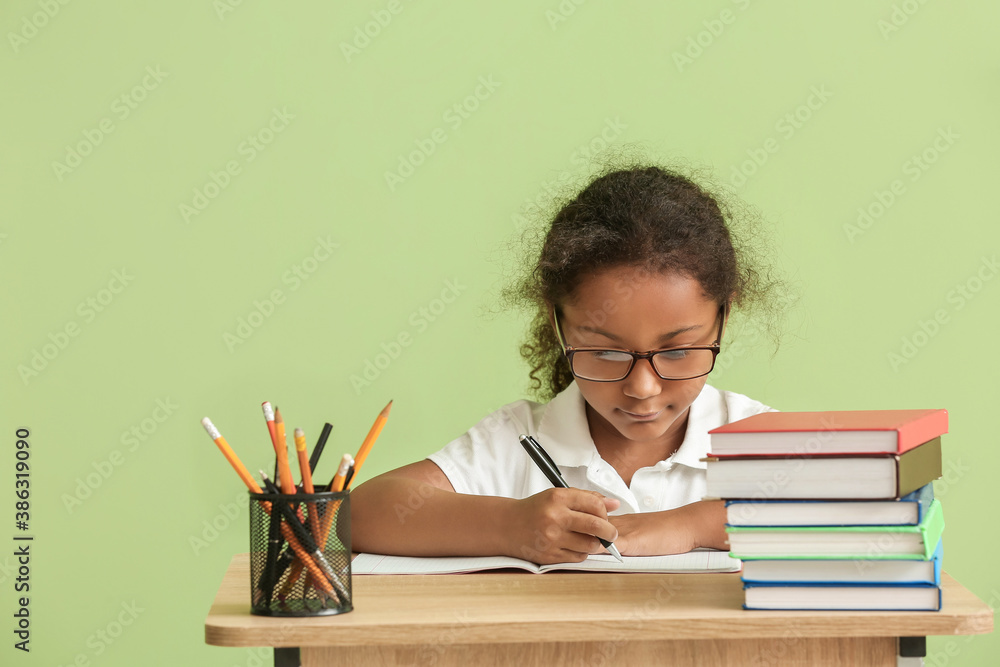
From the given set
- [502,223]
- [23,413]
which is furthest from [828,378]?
[23,413]

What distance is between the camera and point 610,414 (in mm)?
1359

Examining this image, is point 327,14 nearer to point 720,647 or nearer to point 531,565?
point 531,565

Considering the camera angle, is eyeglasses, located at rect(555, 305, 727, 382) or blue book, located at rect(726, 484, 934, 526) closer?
blue book, located at rect(726, 484, 934, 526)

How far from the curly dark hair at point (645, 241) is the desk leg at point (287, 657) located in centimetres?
71

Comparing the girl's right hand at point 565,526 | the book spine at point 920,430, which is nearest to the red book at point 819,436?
the book spine at point 920,430

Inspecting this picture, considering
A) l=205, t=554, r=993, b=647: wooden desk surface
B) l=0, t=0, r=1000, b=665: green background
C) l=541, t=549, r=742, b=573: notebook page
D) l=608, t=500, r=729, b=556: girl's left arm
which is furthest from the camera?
l=0, t=0, r=1000, b=665: green background

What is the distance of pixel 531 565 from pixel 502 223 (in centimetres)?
119

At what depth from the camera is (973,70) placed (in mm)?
2102

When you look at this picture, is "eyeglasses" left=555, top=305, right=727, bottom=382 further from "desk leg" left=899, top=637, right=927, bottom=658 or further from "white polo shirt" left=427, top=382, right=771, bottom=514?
"desk leg" left=899, top=637, right=927, bottom=658

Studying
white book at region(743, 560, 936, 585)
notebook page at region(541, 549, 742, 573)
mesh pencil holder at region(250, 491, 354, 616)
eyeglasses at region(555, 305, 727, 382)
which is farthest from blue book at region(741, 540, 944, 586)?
eyeglasses at region(555, 305, 727, 382)

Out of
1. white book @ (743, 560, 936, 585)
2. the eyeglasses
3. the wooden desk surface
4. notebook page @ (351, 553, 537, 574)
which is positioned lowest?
the wooden desk surface

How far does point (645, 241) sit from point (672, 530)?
1.39 ft

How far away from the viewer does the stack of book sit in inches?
31.3

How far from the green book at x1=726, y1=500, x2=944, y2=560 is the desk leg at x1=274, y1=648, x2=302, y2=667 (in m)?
0.37
